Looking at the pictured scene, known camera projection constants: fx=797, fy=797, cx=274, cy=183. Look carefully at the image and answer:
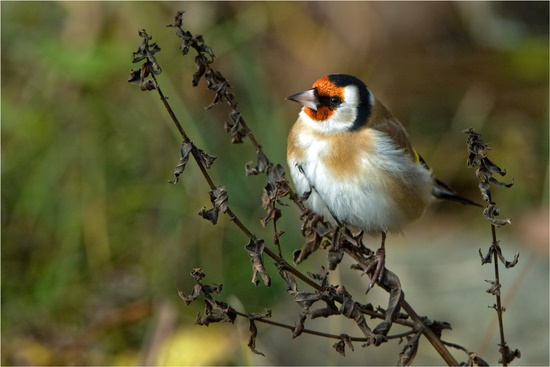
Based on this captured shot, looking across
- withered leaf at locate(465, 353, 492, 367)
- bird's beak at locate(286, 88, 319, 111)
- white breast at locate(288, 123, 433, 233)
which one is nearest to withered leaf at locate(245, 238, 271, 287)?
withered leaf at locate(465, 353, 492, 367)

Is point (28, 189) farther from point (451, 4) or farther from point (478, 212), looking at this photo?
point (451, 4)

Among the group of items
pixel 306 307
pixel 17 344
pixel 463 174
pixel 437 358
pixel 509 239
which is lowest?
pixel 306 307

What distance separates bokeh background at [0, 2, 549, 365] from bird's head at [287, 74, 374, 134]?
1084mm

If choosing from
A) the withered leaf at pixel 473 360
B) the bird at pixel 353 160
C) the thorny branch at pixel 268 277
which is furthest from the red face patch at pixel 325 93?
the withered leaf at pixel 473 360

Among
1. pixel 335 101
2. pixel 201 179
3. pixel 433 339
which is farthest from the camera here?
pixel 201 179

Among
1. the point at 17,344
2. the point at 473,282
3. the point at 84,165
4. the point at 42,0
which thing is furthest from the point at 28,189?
the point at 473,282

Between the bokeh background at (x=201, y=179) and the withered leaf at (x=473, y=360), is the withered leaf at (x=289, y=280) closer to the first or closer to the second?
the withered leaf at (x=473, y=360)

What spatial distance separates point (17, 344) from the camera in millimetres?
3504

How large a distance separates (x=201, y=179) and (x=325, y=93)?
1.64 meters

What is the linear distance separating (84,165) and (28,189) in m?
0.32

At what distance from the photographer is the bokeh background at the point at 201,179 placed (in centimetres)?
360

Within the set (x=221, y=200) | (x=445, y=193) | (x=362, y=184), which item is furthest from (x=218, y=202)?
(x=445, y=193)

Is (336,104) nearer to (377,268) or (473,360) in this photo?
(377,268)

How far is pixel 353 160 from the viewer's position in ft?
8.83
